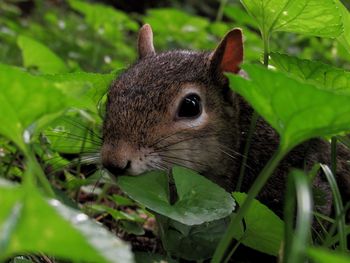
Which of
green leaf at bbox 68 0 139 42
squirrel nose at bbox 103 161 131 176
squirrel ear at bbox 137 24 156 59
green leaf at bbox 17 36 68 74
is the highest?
squirrel ear at bbox 137 24 156 59

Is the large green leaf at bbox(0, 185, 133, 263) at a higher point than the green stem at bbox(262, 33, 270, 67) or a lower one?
lower

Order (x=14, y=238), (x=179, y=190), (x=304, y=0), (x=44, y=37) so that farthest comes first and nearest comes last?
1. (x=44, y=37)
2. (x=304, y=0)
3. (x=179, y=190)
4. (x=14, y=238)

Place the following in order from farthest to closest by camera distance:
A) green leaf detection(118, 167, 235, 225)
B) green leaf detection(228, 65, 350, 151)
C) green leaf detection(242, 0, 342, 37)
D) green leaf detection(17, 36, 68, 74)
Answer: green leaf detection(17, 36, 68, 74) < green leaf detection(242, 0, 342, 37) < green leaf detection(118, 167, 235, 225) < green leaf detection(228, 65, 350, 151)

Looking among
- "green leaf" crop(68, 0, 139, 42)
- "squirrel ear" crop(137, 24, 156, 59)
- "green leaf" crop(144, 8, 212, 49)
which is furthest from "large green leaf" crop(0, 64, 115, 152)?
"green leaf" crop(68, 0, 139, 42)

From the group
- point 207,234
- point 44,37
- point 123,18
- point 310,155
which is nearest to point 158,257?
point 207,234

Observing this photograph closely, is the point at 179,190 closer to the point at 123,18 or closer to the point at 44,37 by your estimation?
the point at 123,18

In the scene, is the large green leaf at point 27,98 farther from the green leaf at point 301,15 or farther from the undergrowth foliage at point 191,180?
the green leaf at point 301,15

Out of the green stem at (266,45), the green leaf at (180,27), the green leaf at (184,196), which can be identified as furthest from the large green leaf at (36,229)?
the green leaf at (180,27)

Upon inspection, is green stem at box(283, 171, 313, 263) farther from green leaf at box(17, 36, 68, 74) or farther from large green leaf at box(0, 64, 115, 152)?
green leaf at box(17, 36, 68, 74)
